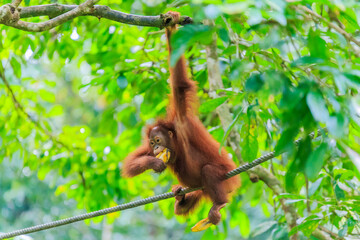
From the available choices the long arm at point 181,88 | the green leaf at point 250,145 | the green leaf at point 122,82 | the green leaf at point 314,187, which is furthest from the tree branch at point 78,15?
the green leaf at point 314,187

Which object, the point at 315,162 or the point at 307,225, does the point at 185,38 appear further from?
the point at 307,225

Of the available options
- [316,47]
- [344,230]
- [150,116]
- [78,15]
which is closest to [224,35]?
[316,47]

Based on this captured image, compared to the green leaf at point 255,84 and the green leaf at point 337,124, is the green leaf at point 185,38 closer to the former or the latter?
the green leaf at point 255,84

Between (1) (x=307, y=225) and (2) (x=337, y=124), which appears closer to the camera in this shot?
(2) (x=337, y=124)

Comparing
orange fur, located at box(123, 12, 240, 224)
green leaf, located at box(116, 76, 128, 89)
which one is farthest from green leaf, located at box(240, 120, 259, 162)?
green leaf, located at box(116, 76, 128, 89)

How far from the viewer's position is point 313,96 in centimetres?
189

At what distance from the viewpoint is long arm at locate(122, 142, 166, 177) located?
426cm

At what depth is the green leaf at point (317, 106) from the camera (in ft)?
6.00

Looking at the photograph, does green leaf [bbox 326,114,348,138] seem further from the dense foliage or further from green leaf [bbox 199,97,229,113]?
green leaf [bbox 199,97,229,113]

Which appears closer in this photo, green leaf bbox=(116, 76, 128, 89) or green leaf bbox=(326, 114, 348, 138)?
green leaf bbox=(326, 114, 348, 138)

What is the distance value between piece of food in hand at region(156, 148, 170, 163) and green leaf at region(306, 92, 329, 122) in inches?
102

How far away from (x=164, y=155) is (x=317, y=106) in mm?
2668

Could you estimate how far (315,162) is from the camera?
6.67ft

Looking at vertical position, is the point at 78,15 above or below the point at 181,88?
above
